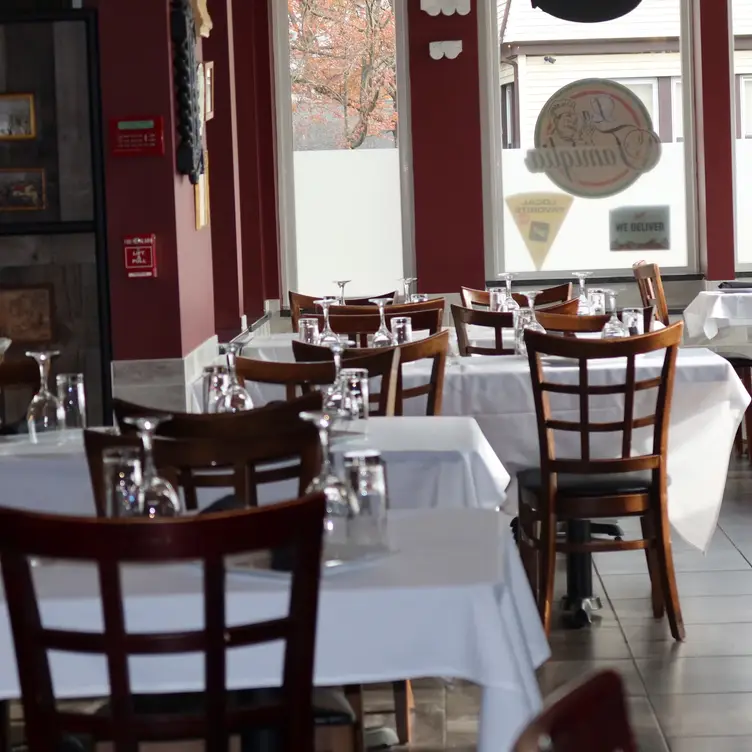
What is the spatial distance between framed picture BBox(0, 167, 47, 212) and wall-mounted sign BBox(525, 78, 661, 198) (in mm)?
5057

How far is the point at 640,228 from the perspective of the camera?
9.70m

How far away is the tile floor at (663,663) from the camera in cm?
Answer: 355

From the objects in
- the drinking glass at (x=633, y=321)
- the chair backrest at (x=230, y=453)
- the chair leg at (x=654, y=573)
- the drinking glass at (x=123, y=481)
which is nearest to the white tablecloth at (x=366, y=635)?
the drinking glass at (x=123, y=481)

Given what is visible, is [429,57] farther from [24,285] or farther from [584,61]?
[24,285]

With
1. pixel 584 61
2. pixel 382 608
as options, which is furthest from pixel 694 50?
pixel 382 608

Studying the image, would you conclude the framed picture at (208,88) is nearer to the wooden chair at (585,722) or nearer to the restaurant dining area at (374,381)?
the restaurant dining area at (374,381)

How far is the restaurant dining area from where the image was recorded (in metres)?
2.08

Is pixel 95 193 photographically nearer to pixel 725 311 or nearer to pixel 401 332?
pixel 401 332

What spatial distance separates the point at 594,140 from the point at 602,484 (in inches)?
228

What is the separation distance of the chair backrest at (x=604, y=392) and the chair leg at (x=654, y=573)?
19 cm

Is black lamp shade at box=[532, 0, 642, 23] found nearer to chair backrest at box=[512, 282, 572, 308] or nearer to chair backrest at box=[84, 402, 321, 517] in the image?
chair backrest at box=[512, 282, 572, 308]

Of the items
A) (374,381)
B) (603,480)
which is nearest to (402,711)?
(603,480)

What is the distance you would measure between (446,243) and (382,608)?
7421mm

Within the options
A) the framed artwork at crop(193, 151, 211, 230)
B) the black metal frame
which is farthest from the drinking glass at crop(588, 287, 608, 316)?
the black metal frame
